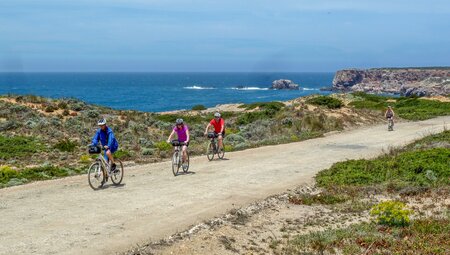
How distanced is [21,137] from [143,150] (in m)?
7.52

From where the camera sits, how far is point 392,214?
13.0m

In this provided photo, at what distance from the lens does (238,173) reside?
65.5 ft

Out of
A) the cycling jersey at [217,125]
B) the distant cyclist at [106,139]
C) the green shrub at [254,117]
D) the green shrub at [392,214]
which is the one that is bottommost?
the green shrub at [254,117]

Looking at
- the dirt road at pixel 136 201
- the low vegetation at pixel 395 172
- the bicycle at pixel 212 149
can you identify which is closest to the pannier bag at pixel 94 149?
the dirt road at pixel 136 201

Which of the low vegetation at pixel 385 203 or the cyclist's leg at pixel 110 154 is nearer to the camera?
the low vegetation at pixel 385 203

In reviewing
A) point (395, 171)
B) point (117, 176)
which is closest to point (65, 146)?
point (117, 176)

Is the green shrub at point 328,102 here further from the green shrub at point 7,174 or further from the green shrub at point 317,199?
the green shrub at point 7,174

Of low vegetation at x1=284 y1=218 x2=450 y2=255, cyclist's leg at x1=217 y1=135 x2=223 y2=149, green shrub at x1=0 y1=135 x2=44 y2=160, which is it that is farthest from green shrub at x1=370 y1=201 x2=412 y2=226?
green shrub at x1=0 y1=135 x2=44 y2=160

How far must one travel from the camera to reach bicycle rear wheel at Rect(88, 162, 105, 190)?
16.2 meters

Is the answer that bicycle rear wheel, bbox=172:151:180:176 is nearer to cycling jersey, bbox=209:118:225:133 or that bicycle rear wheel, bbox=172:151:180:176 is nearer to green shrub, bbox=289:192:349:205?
cycling jersey, bbox=209:118:225:133

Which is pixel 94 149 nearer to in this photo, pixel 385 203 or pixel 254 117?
pixel 385 203

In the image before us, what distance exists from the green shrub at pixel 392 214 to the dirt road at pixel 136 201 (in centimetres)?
387

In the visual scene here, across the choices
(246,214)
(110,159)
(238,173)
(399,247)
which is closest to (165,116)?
(238,173)

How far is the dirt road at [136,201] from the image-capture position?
432 inches
